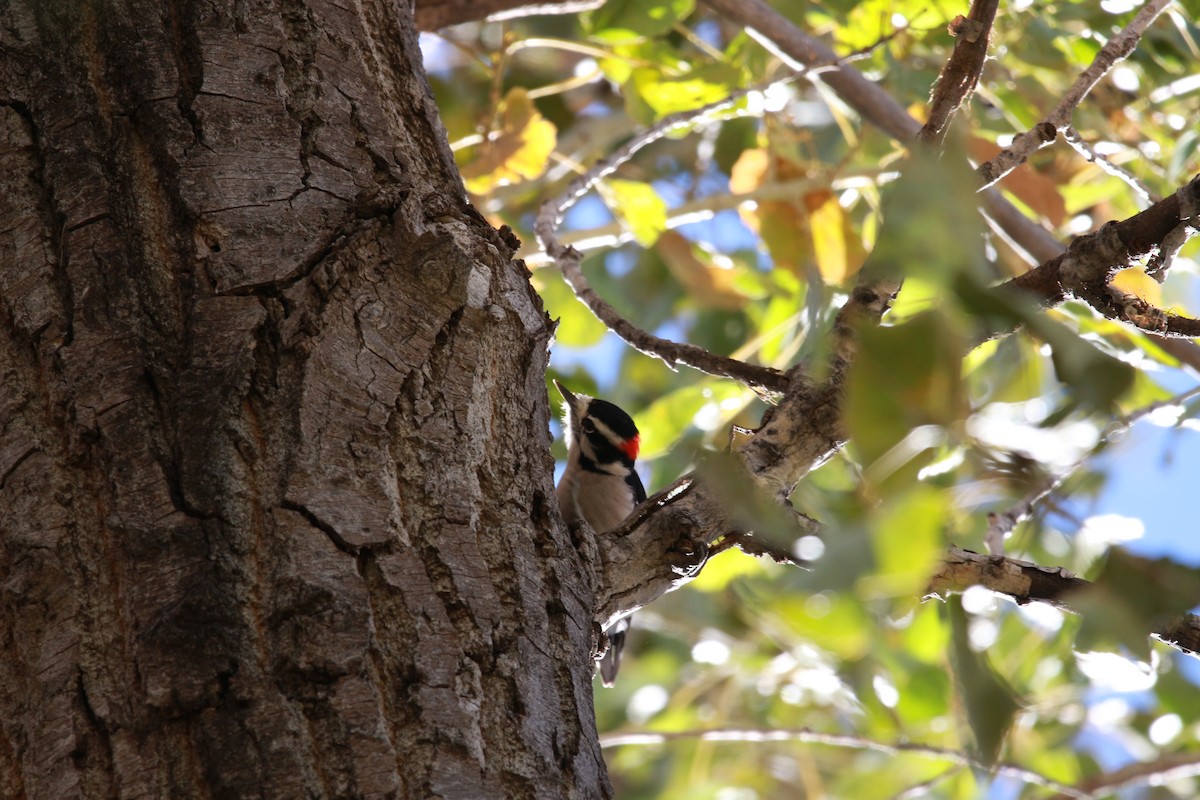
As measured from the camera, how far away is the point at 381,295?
4.97 feet

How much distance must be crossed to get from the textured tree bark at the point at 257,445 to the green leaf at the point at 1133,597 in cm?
75

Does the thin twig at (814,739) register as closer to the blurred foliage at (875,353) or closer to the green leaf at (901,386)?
the blurred foliage at (875,353)

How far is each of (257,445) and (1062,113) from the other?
1449mm

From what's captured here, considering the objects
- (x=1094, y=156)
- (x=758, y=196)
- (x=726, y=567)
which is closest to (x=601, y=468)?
(x=758, y=196)

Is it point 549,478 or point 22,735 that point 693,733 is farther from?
point 22,735

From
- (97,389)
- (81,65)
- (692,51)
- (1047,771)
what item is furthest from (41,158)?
(1047,771)

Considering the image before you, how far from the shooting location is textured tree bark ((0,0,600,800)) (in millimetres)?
1219

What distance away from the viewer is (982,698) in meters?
0.73

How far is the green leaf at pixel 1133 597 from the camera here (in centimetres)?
69

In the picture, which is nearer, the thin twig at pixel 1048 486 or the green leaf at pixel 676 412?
the thin twig at pixel 1048 486

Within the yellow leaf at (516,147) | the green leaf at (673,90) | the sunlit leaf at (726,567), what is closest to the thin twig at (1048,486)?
the sunlit leaf at (726,567)

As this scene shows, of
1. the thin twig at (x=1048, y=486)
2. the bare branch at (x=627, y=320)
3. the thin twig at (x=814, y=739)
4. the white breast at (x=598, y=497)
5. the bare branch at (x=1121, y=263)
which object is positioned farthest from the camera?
the white breast at (x=598, y=497)

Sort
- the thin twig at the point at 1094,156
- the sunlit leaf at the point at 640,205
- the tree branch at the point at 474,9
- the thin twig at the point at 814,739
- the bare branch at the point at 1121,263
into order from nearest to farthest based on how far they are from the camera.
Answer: the bare branch at the point at 1121,263, the thin twig at the point at 1094,156, the thin twig at the point at 814,739, the tree branch at the point at 474,9, the sunlit leaf at the point at 640,205

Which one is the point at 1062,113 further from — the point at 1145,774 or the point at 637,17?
the point at 1145,774
